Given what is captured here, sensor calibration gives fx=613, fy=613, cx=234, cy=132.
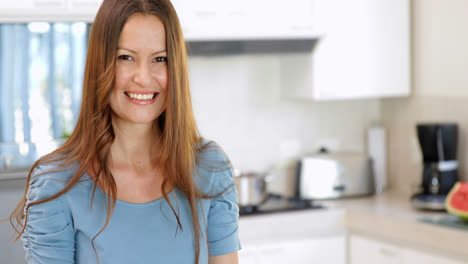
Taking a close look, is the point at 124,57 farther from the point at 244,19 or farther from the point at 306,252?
the point at 306,252

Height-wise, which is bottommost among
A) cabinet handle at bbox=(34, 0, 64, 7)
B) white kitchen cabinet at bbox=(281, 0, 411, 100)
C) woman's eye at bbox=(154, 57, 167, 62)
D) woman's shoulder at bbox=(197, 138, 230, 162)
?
woman's shoulder at bbox=(197, 138, 230, 162)

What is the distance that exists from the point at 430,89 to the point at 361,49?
0.45 metres

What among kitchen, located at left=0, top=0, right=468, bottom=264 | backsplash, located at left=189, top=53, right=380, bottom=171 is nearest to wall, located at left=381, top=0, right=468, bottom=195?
kitchen, located at left=0, top=0, right=468, bottom=264

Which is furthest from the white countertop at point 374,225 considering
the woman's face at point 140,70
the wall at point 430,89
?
the woman's face at point 140,70

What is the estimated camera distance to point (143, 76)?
1.29 m

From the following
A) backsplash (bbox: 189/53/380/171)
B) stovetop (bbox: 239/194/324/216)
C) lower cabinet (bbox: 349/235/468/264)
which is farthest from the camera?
backsplash (bbox: 189/53/380/171)

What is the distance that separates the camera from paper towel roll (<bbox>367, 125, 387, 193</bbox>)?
12.3ft

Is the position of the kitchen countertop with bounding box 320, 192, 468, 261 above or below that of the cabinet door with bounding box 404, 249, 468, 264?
above

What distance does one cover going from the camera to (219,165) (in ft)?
4.80

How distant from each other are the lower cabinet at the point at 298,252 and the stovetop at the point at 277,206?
16 cm

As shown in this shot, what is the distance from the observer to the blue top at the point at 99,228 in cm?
129

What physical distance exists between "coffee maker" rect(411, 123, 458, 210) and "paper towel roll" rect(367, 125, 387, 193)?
0.54m

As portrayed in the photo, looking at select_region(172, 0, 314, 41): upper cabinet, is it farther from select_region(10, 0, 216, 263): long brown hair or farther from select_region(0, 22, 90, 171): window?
select_region(10, 0, 216, 263): long brown hair

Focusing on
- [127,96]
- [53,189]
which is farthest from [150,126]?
[53,189]
